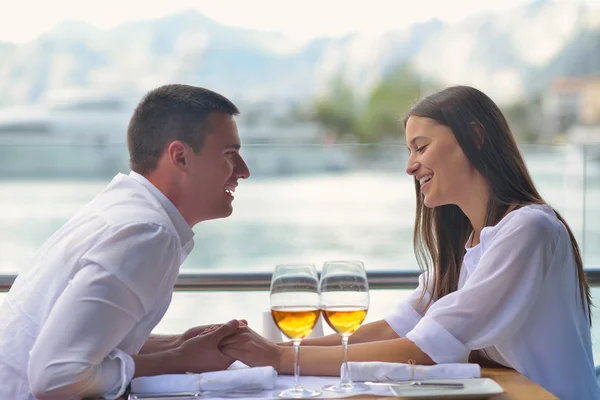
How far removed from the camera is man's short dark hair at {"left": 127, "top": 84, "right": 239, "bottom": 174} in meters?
1.79

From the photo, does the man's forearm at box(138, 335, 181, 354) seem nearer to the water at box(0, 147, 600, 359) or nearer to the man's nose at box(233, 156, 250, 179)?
the man's nose at box(233, 156, 250, 179)

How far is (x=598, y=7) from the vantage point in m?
30.9

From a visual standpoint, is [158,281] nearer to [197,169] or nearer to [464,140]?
[197,169]

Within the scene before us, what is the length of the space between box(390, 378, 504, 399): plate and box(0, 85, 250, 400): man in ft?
1.27

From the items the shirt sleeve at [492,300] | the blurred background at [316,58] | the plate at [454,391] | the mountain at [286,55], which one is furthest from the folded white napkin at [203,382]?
the mountain at [286,55]

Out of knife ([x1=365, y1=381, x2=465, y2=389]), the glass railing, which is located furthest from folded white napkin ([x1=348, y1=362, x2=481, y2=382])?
the glass railing

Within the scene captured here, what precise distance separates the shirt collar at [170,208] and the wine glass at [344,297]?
1.46ft

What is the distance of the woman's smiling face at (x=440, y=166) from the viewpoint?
76.4 inches

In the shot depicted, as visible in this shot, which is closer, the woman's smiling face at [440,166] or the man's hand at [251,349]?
the man's hand at [251,349]

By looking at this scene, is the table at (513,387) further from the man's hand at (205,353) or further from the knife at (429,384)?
the man's hand at (205,353)

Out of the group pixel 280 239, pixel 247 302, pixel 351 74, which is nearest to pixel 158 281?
pixel 247 302

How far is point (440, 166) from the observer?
6.38 ft

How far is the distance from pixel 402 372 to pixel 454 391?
165 millimetres

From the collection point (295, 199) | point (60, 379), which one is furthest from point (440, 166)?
point (295, 199)
